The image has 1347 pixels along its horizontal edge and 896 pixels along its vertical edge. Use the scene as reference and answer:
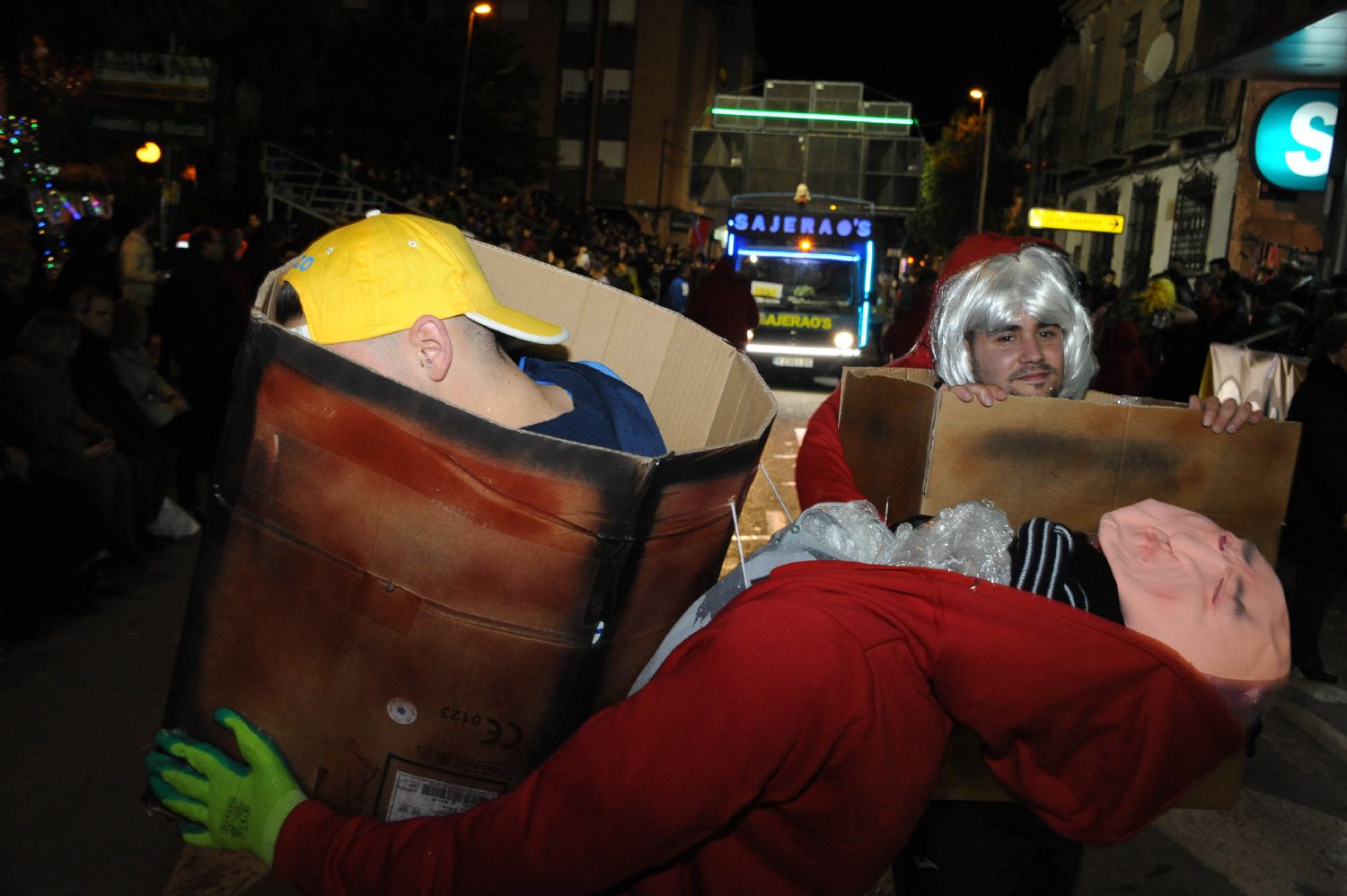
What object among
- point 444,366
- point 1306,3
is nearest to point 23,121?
point 1306,3

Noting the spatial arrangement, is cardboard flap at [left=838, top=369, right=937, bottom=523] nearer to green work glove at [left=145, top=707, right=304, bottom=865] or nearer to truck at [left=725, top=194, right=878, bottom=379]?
green work glove at [left=145, top=707, right=304, bottom=865]

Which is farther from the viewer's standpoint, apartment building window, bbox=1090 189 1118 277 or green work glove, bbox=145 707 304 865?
apartment building window, bbox=1090 189 1118 277

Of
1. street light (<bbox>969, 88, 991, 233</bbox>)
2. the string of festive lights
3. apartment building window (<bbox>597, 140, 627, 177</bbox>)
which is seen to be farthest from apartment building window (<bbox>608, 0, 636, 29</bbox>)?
the string of festive lights

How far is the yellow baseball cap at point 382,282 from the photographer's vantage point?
1390mm

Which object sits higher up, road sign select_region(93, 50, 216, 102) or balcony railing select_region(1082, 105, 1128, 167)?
balcony railing select_region(1082, 105, 1128, 167)

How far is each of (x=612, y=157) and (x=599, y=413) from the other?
51.0m

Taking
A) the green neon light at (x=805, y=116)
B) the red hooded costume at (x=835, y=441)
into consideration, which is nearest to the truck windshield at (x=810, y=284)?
the green neon light at (x=805, y=116)

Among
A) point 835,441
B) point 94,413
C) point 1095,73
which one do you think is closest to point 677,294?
point 94,413

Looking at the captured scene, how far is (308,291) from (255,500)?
273 mm

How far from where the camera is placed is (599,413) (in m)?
1.69

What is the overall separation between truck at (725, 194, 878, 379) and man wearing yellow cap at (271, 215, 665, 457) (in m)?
15.9

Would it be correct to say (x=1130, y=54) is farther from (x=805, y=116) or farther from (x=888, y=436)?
(x=888, y=436)

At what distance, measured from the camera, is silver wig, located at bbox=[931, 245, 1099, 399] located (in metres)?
2.63

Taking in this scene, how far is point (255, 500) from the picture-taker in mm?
1324
